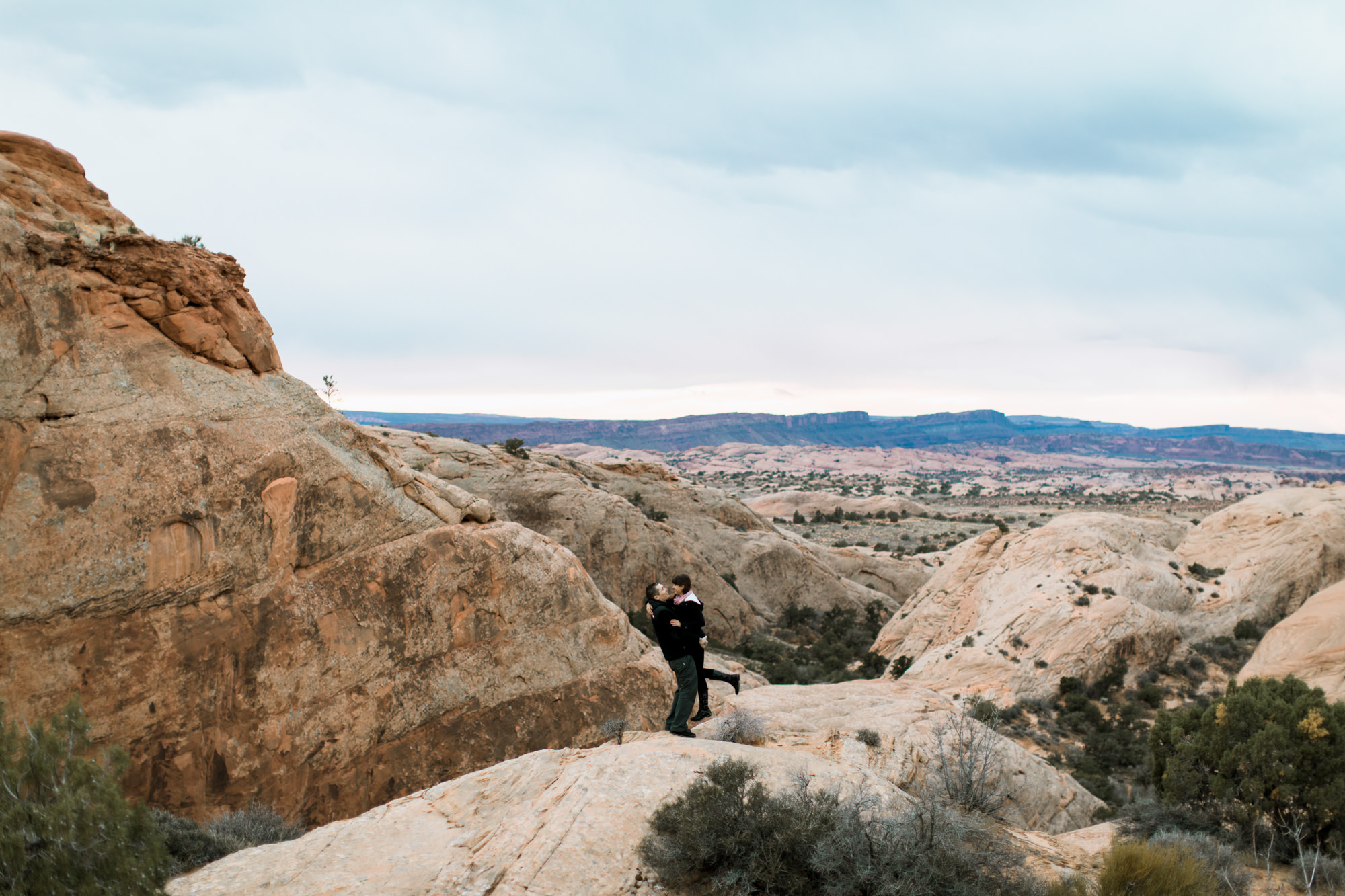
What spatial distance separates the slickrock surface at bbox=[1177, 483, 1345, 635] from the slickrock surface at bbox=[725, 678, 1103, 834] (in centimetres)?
1683

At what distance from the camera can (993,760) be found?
410 inches

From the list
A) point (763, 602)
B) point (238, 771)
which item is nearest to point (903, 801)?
point (238, 771)

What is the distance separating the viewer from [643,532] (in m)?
26.7

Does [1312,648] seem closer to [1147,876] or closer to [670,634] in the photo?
[1147,876]

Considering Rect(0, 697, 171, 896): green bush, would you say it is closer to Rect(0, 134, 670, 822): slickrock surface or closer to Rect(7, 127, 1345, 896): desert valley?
Rect(7, 127, 1345, 896): desert valley

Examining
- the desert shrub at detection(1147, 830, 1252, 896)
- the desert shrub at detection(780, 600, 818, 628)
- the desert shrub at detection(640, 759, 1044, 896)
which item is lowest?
the desert shrub at detection(780, 600, 818, 628)

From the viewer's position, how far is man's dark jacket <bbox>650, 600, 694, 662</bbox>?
8531 millimetres

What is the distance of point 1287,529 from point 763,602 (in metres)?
20.7

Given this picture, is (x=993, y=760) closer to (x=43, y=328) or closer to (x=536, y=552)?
(x=536, y=552)

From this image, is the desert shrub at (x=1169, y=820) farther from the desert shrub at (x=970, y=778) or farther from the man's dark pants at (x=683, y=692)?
the man's dark pants at (x=683, y=692)

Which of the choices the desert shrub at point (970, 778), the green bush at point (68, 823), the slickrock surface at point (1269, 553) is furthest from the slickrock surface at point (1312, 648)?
the green bush at point (68, 823)

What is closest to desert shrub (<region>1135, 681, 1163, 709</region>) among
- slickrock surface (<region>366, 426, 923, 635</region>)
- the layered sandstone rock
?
the layered sandstone rock

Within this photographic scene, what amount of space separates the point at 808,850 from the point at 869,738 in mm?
5114

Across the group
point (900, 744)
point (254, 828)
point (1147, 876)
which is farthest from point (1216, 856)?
point (254, 828)
